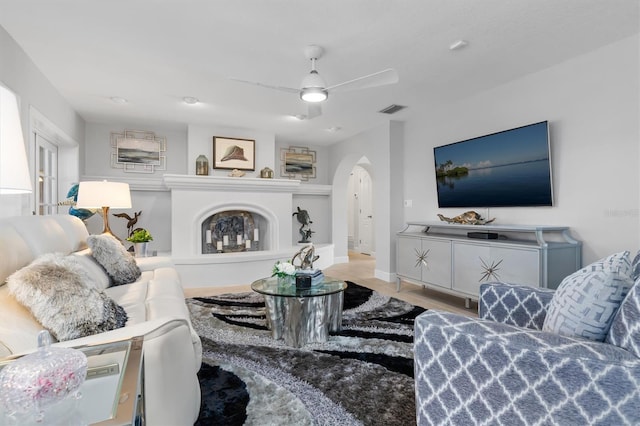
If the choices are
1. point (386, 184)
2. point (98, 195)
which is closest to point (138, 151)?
point (98, 195)

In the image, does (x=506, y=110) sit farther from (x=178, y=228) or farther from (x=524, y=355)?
(x=178, y=228)

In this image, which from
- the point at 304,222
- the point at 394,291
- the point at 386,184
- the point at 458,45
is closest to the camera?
the point at 458,45

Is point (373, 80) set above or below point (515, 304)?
above

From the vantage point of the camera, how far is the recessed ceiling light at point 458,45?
261 cm

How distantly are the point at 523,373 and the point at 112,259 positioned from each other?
2.56 m

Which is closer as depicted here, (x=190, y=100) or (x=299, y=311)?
(x=299, y=311)

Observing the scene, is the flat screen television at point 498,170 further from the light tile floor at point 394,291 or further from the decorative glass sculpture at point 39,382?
the decorative glass sculpture at point 39,382

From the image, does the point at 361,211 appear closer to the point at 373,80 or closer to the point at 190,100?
the point at 190,100

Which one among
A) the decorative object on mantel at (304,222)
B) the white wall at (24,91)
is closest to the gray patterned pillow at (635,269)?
the white wall at (24,91)

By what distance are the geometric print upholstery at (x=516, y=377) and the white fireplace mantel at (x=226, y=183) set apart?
14.0ft

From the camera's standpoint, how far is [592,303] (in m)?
1.14

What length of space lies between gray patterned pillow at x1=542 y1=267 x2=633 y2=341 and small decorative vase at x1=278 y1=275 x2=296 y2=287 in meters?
1.81

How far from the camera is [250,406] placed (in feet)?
5.52

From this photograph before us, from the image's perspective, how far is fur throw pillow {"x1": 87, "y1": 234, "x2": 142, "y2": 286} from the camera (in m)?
2.36
